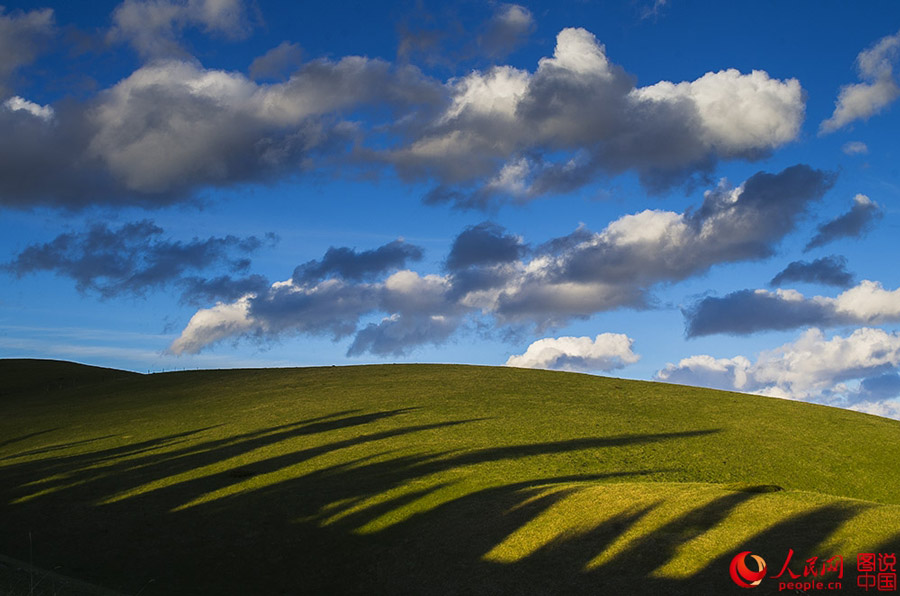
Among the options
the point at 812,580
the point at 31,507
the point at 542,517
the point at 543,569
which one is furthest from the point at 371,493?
the point at 812,580

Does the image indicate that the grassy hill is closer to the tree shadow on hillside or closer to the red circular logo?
the tree shadow on hillside

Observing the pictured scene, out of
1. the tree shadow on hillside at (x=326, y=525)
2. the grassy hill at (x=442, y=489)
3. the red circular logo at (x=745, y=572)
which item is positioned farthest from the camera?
the grassy hill at (x=442, y=489)

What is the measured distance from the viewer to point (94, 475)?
119ft

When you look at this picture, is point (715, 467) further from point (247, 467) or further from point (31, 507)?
point (31, 507)

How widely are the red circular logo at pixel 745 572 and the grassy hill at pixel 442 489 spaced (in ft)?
0.82

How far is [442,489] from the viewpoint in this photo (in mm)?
29625

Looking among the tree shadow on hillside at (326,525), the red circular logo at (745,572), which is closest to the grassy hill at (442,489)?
the tree shadow on hillside at (326,525)

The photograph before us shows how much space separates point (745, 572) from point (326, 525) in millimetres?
15582

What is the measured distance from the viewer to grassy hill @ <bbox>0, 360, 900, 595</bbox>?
20.4 metres

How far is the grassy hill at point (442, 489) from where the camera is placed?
2042cm

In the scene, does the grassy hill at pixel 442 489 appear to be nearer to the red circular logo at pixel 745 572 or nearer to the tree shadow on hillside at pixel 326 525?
the tree shadow on hillside at pixel 326 525

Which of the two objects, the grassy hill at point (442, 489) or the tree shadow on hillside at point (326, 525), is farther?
the grassy hill at point (442, 489)

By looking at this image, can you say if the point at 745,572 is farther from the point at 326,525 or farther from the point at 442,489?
the point at 326,525

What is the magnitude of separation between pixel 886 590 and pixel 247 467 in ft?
93.0
